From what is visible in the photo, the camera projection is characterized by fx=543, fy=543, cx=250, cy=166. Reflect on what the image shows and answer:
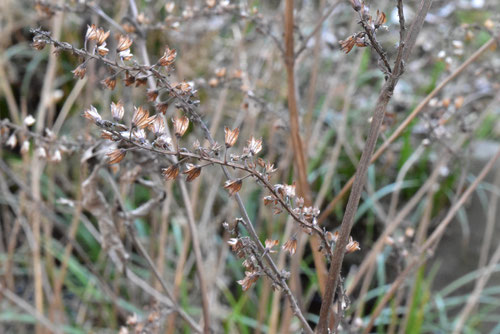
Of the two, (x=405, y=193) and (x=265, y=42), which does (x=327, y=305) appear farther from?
(x=405, y=193)

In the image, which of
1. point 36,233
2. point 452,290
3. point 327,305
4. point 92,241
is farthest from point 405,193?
point 327,305

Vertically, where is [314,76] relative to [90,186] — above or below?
above

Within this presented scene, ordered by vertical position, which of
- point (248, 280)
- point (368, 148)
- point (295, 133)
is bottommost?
point (248, 280)

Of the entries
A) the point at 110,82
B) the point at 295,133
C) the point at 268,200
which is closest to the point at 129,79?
the point at 110,82

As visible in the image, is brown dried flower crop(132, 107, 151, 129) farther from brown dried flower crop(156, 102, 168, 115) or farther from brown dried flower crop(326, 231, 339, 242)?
brown dried flower crop(326, 231, 339, 242)

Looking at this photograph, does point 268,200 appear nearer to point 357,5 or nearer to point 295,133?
point 357,5

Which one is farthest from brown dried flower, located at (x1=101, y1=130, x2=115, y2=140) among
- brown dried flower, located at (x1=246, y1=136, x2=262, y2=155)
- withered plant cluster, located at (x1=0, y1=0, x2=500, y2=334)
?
brown dried flower, located at (x1=246, y1=136, x2=262, y2=155)

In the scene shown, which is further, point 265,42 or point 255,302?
point 265,42

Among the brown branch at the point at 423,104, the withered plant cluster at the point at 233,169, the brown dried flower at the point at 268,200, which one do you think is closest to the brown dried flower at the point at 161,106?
the withered plant cluster at the point at 233,169
